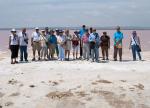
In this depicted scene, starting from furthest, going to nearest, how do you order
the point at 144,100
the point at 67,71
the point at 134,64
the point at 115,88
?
the point at 134,64 → the point at 67,71 → the point at 115,88 → the point at 144,100

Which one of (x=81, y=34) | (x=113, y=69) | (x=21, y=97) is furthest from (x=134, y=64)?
(x=21, y=97)

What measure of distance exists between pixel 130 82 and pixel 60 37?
545cm

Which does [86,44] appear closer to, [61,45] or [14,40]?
[61,45]

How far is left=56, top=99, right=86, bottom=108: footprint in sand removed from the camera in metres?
10.5

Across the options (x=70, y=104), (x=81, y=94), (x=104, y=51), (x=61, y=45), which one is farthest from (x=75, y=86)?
(x=104, y=51)

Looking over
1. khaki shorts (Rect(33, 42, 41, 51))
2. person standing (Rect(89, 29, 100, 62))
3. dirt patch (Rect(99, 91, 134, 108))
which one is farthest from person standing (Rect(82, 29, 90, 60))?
dirt patch (Rect(99, 91, 134, 108))

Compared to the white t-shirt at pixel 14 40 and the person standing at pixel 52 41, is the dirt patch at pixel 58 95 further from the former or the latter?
the person standing at pixel 52 41

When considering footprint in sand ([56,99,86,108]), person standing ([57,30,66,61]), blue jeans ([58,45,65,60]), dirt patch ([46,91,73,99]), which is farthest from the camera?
blue jeans ([58,45,65,60])

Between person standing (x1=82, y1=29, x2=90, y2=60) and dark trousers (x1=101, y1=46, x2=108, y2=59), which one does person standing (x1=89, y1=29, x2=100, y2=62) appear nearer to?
person standing (x1=82, y1=29, x2=90, y2=60)

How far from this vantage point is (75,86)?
11.8 metres

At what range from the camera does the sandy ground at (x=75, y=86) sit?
10.7m

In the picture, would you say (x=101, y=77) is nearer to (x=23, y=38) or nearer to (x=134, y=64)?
(x=134, y=64)

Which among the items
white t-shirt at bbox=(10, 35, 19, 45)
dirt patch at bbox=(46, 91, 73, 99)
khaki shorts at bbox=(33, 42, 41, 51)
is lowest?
dirt patch at bbox=(46, 91, 73, 99)

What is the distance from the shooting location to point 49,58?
Answer: 17203mm
